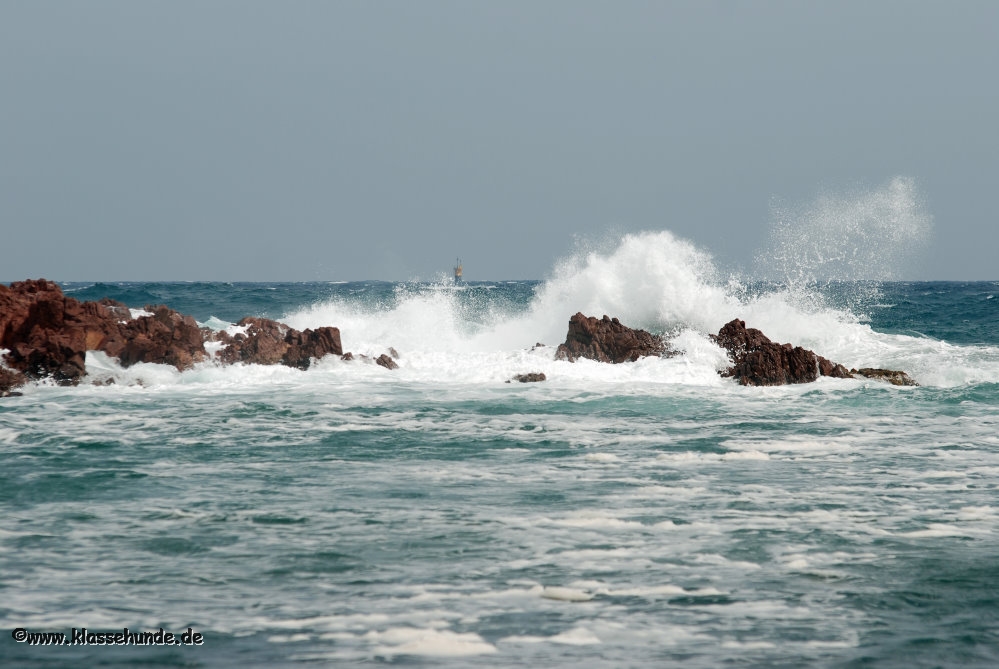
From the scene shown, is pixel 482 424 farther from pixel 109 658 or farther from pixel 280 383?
pixel 109 658

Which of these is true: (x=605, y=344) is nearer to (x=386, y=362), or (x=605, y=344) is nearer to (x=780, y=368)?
(x=780, y=368)

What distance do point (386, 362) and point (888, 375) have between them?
9097 mm

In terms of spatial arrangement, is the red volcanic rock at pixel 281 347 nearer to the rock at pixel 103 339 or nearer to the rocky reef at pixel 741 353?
the rock at pixel 103 339

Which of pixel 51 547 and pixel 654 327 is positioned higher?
pixel 654 327

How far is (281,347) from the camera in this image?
18.6m

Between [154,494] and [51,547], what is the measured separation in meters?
1.62

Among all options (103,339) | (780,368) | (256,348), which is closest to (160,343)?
(103,339)

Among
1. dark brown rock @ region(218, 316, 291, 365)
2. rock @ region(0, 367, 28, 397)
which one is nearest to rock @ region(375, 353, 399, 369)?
dark brown rock @ region(218, 316, 291, 365)

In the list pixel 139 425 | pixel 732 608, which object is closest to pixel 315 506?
pixel 732 608

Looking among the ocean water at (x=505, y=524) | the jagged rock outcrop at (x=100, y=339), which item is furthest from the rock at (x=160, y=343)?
the ocean water at (x=505, y=524)

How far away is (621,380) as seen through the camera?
1705cm

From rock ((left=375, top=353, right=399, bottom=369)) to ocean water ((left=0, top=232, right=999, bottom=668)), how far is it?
8.02 ft

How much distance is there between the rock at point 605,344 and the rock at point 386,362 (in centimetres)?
312

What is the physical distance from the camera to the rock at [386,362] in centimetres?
1855
